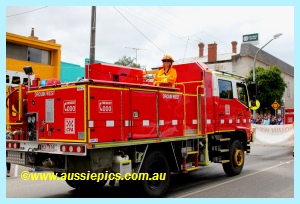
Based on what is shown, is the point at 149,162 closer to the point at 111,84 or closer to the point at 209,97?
the point at 111,84

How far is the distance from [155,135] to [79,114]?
6.04 feet

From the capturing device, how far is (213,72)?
930 centimetres

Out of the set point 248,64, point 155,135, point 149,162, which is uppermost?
point 248,64

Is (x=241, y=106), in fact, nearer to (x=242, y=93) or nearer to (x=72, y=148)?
(x=242, y=93)

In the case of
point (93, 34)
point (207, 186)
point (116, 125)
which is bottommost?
point (207, 186)

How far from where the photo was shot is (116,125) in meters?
6.25

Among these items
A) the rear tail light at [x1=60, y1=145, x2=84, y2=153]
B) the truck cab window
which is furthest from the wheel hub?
the rear tail light at [x1=60, y1=145, x2=84, y2=153]

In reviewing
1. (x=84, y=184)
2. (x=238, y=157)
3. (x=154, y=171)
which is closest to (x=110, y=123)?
(x=154, y=171)

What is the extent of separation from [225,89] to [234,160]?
2.11 metres

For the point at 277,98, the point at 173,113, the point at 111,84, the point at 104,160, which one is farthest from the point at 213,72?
the point at 277,98

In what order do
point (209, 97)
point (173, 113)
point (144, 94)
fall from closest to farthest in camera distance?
point (144, 94) → point (173, 113) → point (209, 97)

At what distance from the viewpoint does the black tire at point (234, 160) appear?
9.70 meters

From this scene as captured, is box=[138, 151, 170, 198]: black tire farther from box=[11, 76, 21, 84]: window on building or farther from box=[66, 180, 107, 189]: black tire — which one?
box=[11, 76, 21, 84]: window on building

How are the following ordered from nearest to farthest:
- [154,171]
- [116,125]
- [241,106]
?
[116,125]
[154,171]
[241,106]
